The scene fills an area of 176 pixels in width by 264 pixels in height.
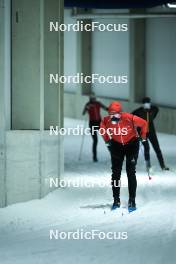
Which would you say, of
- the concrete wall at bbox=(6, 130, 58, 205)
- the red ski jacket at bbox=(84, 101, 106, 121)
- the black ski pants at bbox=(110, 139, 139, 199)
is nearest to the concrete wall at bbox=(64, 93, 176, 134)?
the red ski jacket at bbox=(84, 101, 106, 121)

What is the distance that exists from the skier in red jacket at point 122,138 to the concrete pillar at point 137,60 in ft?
68.2

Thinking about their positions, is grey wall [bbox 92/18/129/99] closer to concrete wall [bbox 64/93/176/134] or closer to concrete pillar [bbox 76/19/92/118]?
concrete pillar [bbox 76/19/92/118]

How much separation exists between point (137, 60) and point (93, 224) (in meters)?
22.6

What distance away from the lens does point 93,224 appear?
14.9 metres

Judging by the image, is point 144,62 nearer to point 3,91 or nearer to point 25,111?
point 25,111

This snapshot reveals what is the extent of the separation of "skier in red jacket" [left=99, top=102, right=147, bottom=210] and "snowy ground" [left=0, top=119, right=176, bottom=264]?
432 millimetres

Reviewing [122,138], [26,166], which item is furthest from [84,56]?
[122,138]

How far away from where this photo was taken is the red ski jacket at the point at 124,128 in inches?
634

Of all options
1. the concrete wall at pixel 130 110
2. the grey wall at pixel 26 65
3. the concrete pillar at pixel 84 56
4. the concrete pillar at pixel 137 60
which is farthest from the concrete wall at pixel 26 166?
the concrete pillar at pixel 84 56

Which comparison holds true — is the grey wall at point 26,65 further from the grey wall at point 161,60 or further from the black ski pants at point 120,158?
the grey wall at point 161,60

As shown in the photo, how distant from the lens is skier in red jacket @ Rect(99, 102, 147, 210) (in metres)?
16.1

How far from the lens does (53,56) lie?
1895 cm

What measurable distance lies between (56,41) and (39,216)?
173 inches

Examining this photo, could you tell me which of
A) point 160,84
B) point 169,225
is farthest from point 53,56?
point 160,84
